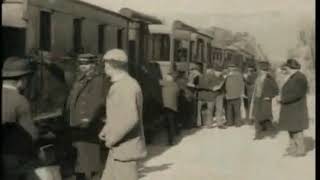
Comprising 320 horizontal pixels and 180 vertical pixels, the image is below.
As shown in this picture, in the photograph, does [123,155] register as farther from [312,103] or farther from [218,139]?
[312,103]

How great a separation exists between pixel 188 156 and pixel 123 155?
242mm

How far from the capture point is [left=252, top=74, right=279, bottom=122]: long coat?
2738mm

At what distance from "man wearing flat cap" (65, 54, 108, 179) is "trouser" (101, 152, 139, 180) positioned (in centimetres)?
5

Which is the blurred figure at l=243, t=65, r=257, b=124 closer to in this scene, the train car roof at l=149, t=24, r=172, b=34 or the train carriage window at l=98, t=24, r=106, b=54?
the train car roof at l=149, t=24, r=172, b=34

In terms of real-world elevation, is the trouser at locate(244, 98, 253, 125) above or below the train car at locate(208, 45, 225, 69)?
below

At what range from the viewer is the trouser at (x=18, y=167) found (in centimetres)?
265

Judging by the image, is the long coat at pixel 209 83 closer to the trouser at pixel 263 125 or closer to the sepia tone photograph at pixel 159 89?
the sepia tone photograph at pixel 159 89

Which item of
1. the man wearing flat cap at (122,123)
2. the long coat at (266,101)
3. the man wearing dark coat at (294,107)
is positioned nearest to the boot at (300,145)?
the man wearing dark coat at (294,107)

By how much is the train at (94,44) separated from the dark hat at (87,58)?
1 centimetres

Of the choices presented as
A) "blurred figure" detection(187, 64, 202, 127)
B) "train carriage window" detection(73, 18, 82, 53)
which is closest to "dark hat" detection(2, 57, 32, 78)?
"train carriage window" detection(73, 18, 82, 53)

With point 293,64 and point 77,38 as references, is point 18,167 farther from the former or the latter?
point 293,64

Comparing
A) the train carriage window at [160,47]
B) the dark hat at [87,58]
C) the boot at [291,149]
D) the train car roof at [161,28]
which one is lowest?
the boot at [291,149]

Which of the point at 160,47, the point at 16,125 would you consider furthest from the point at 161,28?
the point at 16,125
